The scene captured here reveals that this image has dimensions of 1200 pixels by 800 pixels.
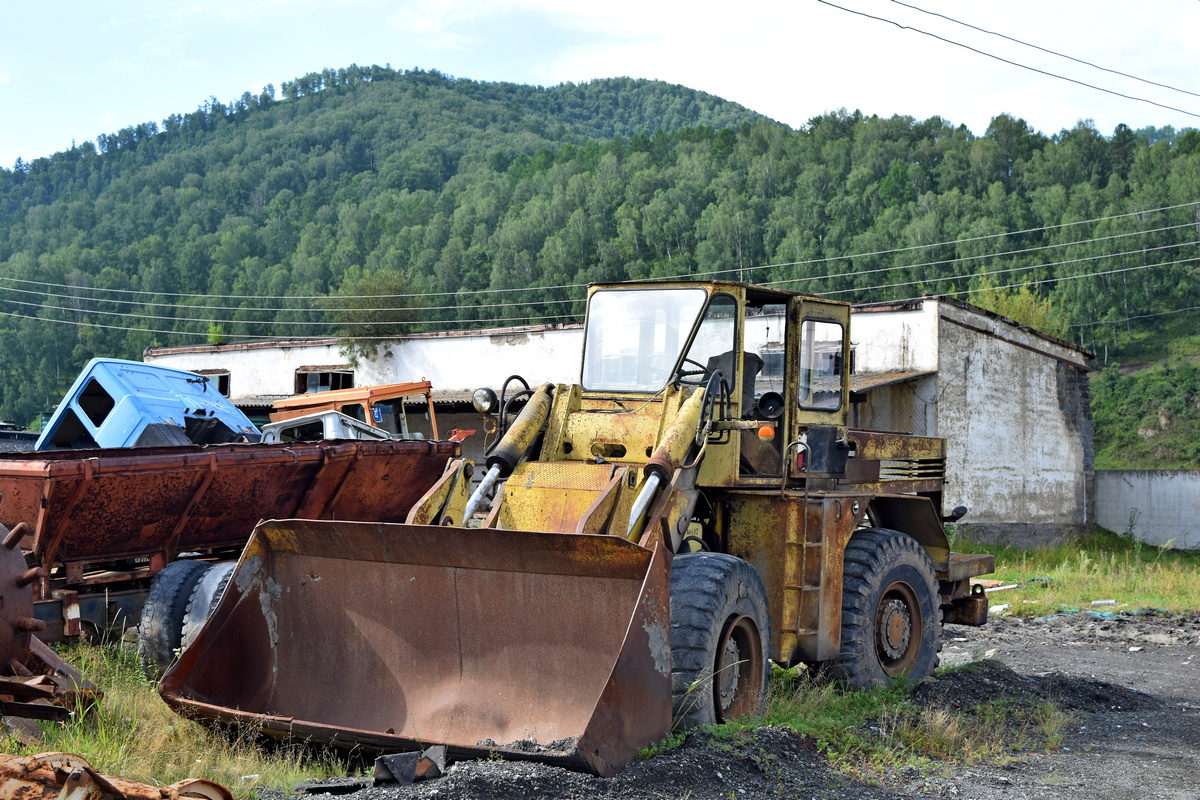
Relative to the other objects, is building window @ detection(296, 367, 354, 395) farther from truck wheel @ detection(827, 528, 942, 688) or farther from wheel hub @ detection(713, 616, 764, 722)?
wheel hub @ detection(713, 616, 764, 722)

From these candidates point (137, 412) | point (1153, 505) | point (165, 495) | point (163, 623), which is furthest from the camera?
point (1153, 505)

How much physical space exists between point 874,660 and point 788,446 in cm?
162

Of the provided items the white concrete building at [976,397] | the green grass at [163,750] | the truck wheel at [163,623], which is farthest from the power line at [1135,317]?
the green grass at [163,750]

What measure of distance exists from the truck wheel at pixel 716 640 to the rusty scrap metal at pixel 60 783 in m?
2.63

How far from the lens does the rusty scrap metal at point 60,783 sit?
3.35 m

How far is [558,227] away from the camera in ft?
267

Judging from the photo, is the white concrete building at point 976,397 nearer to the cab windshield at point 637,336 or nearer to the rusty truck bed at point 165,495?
the rusty truck bed at point 165,495

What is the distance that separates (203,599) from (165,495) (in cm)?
109

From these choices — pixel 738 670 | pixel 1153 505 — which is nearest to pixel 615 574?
pixel 738 670

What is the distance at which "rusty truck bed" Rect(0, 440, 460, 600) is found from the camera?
729cm

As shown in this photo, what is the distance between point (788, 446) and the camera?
23.7ft

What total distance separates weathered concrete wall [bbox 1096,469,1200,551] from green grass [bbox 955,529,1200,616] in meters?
0.97

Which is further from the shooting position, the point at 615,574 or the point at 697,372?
the point at 697,372

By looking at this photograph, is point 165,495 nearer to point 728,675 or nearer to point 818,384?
point 728,675
